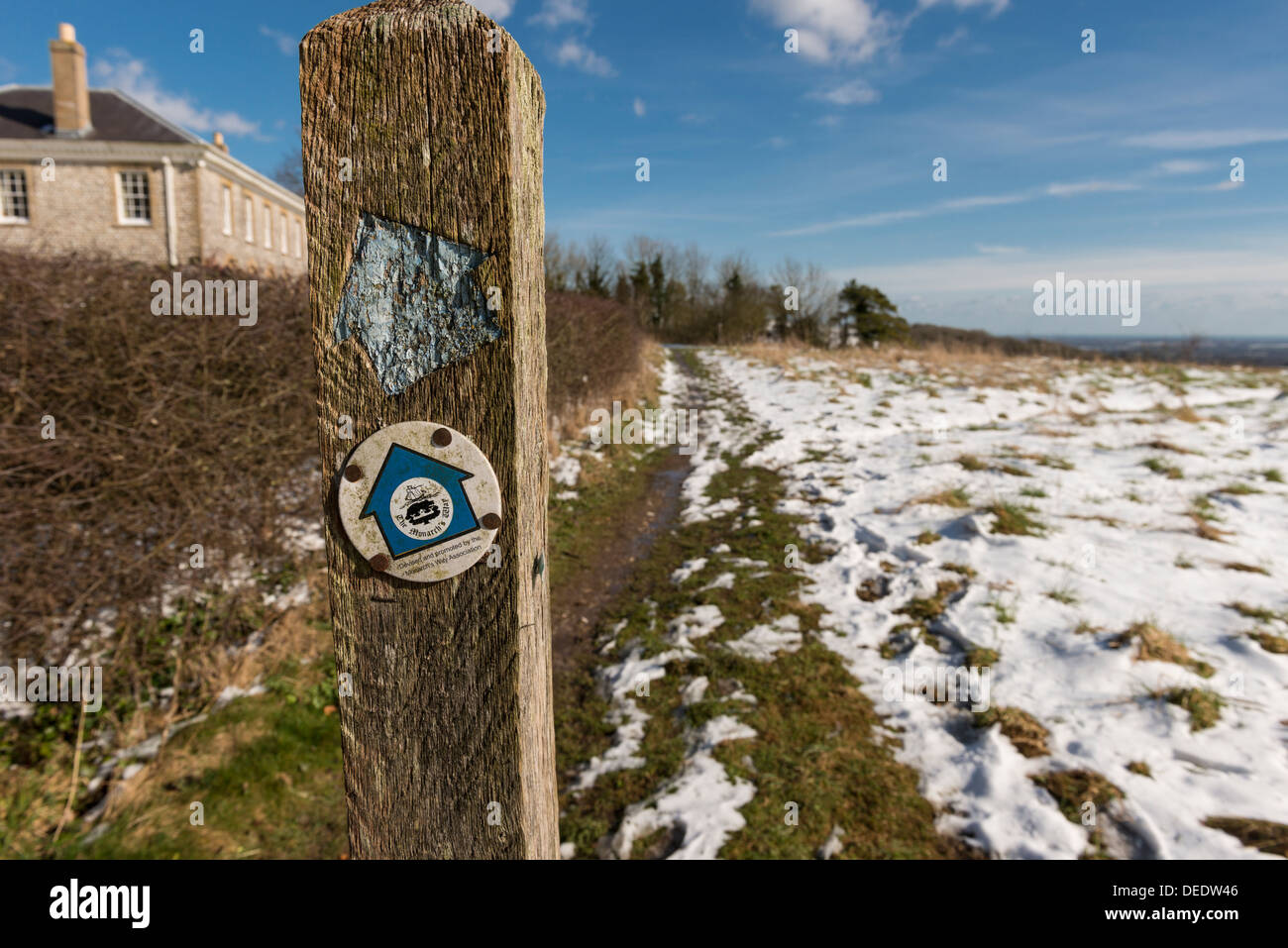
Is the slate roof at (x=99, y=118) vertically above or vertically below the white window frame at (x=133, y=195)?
above

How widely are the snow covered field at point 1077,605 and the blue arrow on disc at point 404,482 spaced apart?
8.40ft

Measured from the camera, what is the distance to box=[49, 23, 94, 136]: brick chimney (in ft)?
64.6

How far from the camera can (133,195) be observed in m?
20.1

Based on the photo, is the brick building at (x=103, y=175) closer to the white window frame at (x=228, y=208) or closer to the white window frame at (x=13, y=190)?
the white window frame at (x=13, y=190)

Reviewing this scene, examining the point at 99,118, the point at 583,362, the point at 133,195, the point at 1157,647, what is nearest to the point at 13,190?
the point at 99,118

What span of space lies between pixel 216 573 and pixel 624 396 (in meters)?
10.0

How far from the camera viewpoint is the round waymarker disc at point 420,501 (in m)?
0.97

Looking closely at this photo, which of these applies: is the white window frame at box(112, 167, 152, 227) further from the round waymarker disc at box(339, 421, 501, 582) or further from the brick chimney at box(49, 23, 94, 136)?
the round waymarker disc at box(339, 421, 501, 582)

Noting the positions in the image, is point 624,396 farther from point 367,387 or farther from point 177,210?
point 177,210

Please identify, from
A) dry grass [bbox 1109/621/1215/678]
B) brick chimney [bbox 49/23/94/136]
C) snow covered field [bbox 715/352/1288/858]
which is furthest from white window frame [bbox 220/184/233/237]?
dry grass [bbox 1109/621/1215/678]

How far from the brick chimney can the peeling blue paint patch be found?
27741mm

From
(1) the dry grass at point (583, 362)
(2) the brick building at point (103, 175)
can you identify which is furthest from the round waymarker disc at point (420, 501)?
(2) the brick building at point (103, 175)

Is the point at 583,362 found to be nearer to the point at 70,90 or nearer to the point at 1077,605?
the point at 1077,605

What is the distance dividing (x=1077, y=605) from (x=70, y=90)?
29324mm
